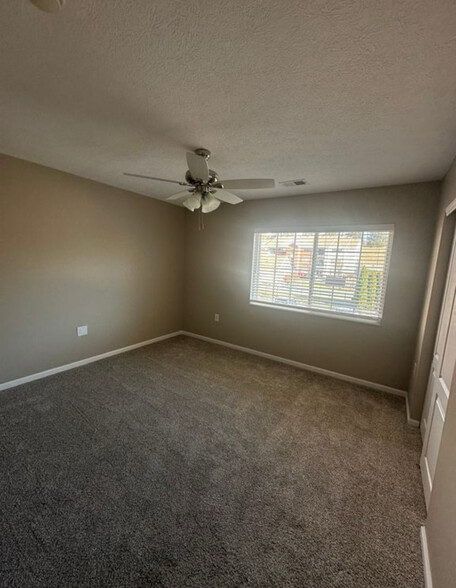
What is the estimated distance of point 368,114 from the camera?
5.03ft

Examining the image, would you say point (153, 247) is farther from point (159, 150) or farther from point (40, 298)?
point (159, 150)

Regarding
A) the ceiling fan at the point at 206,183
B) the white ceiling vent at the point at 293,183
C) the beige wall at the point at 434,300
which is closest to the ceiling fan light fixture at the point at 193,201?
the ceiling fan at the point at 206,183

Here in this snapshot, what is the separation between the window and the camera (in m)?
2.97

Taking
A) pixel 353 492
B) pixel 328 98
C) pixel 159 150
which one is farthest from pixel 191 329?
pixel 328 98

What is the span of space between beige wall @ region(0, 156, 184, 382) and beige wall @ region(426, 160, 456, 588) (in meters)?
3.65

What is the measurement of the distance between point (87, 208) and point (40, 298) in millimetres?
1245

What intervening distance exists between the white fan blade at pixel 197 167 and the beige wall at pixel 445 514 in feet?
6.62

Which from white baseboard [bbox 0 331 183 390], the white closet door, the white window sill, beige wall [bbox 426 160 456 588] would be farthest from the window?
white baseboard [bbox 0 331 183 390]

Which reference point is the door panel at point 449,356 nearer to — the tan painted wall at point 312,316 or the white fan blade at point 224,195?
the tan painted wall at point 312,316

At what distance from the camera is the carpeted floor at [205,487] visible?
1.21 m

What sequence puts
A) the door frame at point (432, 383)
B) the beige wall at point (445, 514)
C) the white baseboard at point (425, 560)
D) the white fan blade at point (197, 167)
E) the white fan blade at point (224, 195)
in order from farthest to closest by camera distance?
the white fan blade at point (224, 195) → the door frame at point (432, 383) → the white fan blade at point (197, 167) → the white baseboard at point (425, 560) → the beige wall at point (445, 514)

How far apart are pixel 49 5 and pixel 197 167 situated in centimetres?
104

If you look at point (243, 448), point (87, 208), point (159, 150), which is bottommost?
point (243, 448)

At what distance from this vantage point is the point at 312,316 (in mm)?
3410
